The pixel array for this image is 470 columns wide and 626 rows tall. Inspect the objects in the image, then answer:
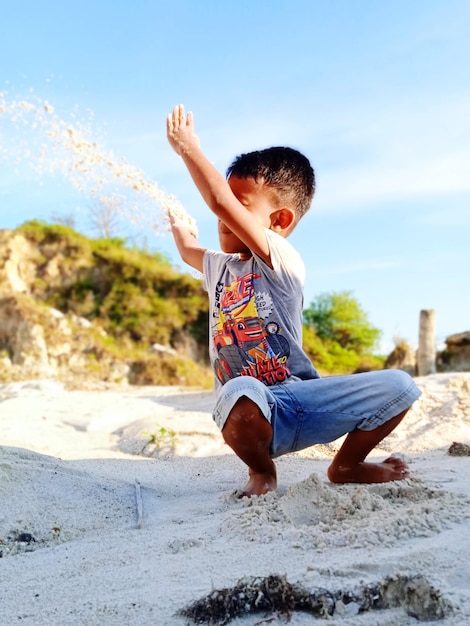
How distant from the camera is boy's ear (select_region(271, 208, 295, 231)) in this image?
2.75 m

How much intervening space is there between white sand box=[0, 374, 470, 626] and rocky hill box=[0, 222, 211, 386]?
10.4 metres

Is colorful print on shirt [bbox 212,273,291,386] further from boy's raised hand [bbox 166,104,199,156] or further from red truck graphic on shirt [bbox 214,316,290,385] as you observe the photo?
boy's raised hand [bbox 166,104,199,156]

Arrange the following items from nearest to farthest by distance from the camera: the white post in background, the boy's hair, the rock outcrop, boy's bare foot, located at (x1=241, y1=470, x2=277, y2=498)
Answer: boy's bare foot, located at (x1=241, y1=470, x2=277, y2=498)
the boy's hair
the white post in background
the rock outcrop

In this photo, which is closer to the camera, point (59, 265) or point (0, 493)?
point (0, 493)

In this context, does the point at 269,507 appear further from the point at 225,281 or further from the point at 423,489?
the point at 225,281

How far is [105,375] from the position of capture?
46.3ft

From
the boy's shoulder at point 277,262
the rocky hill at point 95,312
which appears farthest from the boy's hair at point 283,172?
the rocky hill at point 95,312

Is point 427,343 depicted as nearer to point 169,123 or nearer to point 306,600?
point 169,123

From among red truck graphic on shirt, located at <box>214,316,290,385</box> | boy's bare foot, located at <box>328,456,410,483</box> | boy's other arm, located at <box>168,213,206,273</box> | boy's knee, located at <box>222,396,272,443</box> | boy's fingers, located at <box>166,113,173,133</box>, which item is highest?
boy's fingers, located at <box>166,113,173,133</box>

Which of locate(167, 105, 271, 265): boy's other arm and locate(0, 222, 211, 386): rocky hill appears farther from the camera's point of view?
locate(0, 222, 211, 386): rocky hill

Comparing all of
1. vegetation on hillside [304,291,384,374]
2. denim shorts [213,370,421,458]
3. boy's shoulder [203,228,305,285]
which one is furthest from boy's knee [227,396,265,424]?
vegetation on hillside [304,291,384,374]

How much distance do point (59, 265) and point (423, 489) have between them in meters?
15.2

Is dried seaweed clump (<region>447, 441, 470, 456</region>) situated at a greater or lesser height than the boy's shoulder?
lesser

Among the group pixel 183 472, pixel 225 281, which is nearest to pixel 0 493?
pixel 183 472
